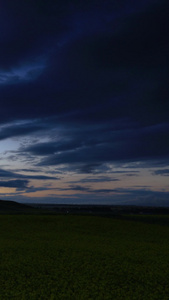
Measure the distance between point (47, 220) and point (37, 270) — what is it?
66.5 ft

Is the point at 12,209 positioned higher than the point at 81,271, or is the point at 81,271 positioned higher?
the point at 12,209

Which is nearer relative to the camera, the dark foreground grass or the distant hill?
the dark foreground grass

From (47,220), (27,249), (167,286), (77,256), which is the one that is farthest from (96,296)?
(47,220)

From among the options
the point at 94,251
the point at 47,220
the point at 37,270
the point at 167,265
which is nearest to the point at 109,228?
the point at 47,220

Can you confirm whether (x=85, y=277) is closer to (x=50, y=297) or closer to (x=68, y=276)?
(x=68, y=276)

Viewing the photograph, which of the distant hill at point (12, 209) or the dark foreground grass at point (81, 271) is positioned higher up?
the distant hill at point (12, 209)

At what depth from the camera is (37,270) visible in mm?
11711

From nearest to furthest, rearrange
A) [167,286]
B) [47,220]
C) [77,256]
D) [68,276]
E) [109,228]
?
[167,286], [68,276], [77,256], [109,228], [47,220]

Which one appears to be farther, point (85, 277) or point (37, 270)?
point (37, 270)

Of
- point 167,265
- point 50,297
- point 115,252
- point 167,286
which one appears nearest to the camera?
point 50,297

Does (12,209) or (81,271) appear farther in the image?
(12,209)

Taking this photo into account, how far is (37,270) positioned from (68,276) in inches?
64.1

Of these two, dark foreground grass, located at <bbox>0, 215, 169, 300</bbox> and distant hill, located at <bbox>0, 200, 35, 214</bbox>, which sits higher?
distant hill, located at <bbox>0, 200, 35, 214</bbox>

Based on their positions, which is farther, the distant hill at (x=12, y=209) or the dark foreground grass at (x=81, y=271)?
the distant hill at (x=12, y=209)
